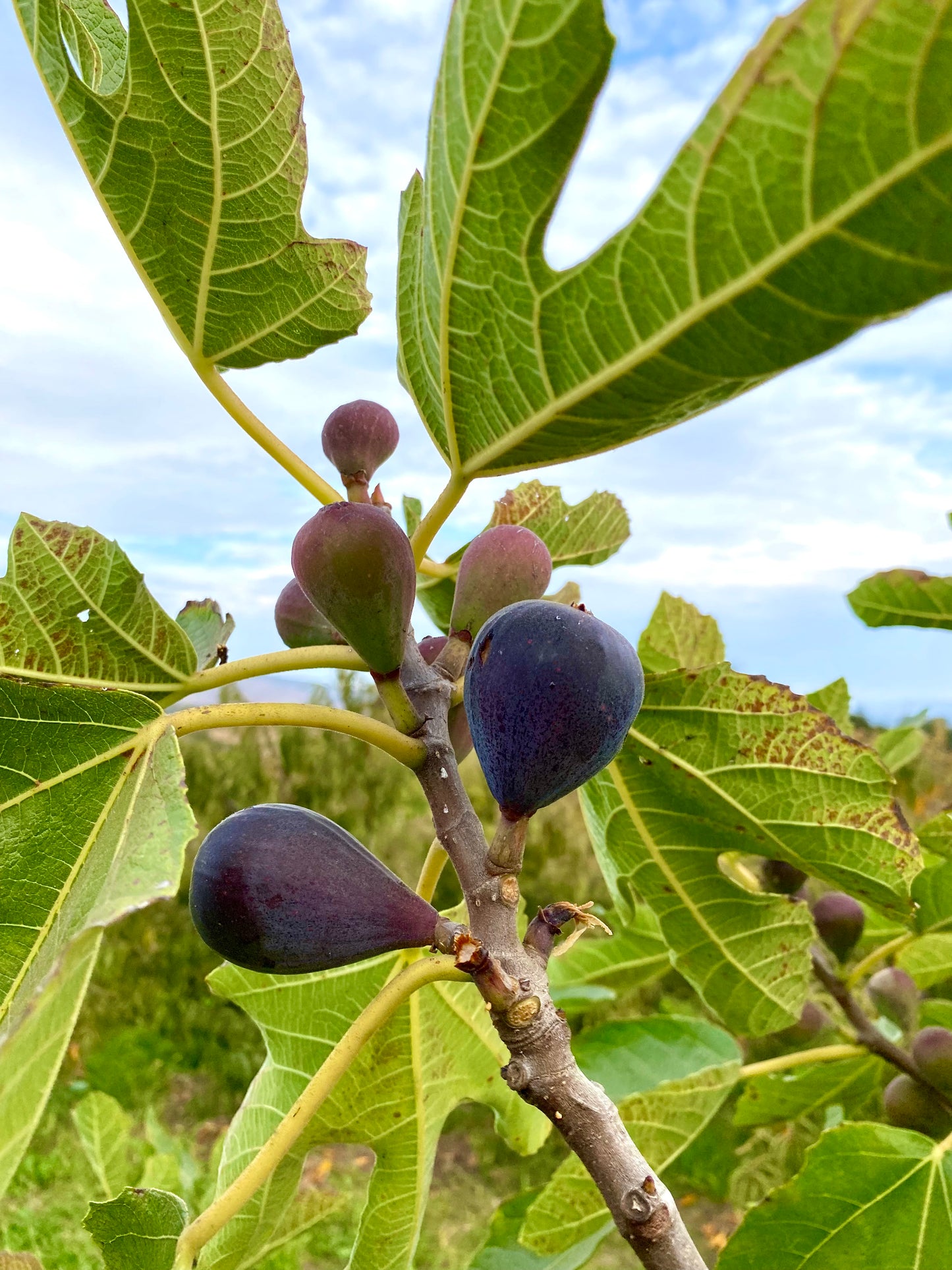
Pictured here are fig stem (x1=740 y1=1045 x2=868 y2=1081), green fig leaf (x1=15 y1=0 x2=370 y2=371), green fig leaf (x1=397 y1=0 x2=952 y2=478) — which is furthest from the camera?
fig stem (x1=740 y1=1045 x2=868 y2=1081)

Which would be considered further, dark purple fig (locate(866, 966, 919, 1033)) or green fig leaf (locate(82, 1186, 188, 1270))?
dark purple fig (locate(866, 966, 919, 1033))

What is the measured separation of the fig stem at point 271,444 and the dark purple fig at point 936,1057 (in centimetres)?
127

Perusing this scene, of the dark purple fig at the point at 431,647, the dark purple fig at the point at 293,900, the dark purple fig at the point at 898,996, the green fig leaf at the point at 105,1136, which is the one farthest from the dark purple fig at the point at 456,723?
the green fig leaf at the point at 105,1136

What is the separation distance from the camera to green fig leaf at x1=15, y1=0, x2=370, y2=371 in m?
0.85

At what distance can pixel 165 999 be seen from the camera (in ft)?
20.5

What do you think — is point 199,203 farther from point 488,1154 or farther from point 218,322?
point 488,1154

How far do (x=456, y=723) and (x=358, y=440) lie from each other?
1.01ft

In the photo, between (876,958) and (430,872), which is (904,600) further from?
(430,872)

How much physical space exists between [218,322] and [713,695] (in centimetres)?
63

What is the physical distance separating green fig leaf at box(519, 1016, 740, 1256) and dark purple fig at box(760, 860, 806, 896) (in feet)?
0.91

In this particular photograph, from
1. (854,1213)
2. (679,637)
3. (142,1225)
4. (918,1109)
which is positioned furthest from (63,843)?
(918,1109)

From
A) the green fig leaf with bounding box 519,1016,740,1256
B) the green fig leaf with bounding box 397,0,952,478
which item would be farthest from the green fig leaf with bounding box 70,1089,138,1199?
the green fig leaf with bounding box 397,0,952,478

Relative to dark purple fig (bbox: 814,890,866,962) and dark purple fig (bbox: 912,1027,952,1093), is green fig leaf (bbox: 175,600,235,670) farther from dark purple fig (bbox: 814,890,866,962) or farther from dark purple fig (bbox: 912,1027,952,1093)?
dark purple fig (bbox: 912,1027,952,1093)

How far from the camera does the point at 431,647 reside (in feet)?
3.26
